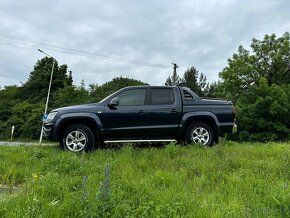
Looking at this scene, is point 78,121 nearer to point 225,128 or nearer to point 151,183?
point 225,128

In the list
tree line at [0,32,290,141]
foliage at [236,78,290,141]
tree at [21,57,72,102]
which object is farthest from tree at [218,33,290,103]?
tree at [21,57,72,102]

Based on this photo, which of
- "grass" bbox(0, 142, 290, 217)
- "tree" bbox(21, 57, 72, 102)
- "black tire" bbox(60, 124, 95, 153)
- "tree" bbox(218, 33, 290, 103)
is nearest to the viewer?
"grass" bbox(0, 142, 290, 217)

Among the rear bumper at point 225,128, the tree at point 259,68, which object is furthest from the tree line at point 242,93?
the rear bumper at point 225,128

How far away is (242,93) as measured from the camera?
139 ft

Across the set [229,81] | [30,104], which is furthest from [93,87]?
[229,81]

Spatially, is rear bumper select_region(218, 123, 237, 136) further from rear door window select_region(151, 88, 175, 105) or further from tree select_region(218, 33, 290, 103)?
tree select_region(218, 33, 290, 103)

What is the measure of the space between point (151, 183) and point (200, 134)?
3949 mm

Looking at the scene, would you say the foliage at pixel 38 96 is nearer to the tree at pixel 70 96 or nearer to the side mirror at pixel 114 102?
the tree at pixel 70 96

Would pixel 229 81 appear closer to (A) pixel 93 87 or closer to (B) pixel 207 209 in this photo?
(A) pixel 93 87

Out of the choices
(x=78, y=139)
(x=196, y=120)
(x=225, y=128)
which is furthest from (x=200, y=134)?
(x=78, y=139)

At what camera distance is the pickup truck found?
29.8 ft

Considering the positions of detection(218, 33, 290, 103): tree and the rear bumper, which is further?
detection(218, 33, 290, 103): tree

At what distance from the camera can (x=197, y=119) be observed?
9578mm

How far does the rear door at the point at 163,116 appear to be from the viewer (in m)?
9.29
